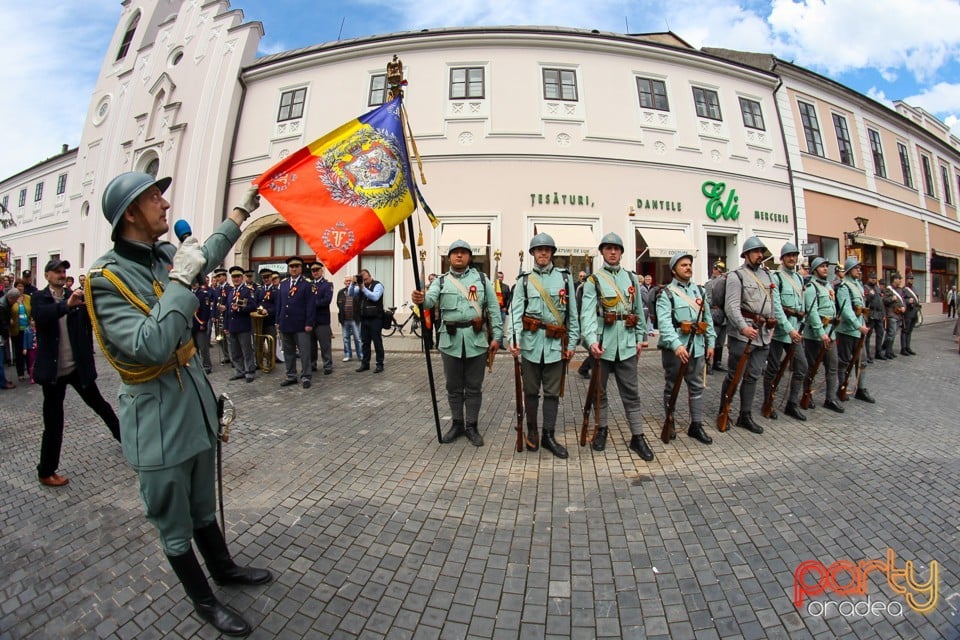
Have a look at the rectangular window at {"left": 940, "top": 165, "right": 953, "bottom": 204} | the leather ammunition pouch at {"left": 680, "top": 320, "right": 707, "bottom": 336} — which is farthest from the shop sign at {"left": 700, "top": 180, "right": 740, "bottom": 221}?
the rectangular window at {"left": 940, "top": 165, "right": 953, "bottom": 204}

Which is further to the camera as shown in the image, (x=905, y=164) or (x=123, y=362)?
(x=905, y=164)

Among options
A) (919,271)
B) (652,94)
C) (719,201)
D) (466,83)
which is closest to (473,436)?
(466,83)

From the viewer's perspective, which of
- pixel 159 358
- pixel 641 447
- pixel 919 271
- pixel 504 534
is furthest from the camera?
pixel 919 271

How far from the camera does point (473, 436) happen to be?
4586 millimetres

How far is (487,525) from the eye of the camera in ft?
9.89

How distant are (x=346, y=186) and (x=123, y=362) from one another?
6.81ft

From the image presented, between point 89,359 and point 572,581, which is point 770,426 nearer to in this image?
point 572,581

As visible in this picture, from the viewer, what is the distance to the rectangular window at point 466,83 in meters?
14.5

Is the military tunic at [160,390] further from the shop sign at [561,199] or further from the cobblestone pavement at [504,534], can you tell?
the shop sign at [561,199]

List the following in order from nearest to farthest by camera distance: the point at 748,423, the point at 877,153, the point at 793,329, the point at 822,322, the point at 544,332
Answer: the point at 544,332 < the point at 748,423 < the point at 793,329 < the point at 822,322 < the point at 877,153

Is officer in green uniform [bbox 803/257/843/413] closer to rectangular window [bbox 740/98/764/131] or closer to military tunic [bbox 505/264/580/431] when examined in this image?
military tunic [bbox 505/264/580/431]

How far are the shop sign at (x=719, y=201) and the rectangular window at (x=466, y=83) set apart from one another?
9.01m

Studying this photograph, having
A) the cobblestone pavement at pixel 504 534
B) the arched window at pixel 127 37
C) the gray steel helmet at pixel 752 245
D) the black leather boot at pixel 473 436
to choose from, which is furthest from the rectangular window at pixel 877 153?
the arched window at pixel 127 37

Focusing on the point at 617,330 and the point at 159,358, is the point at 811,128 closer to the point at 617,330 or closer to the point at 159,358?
the point at 617,330
